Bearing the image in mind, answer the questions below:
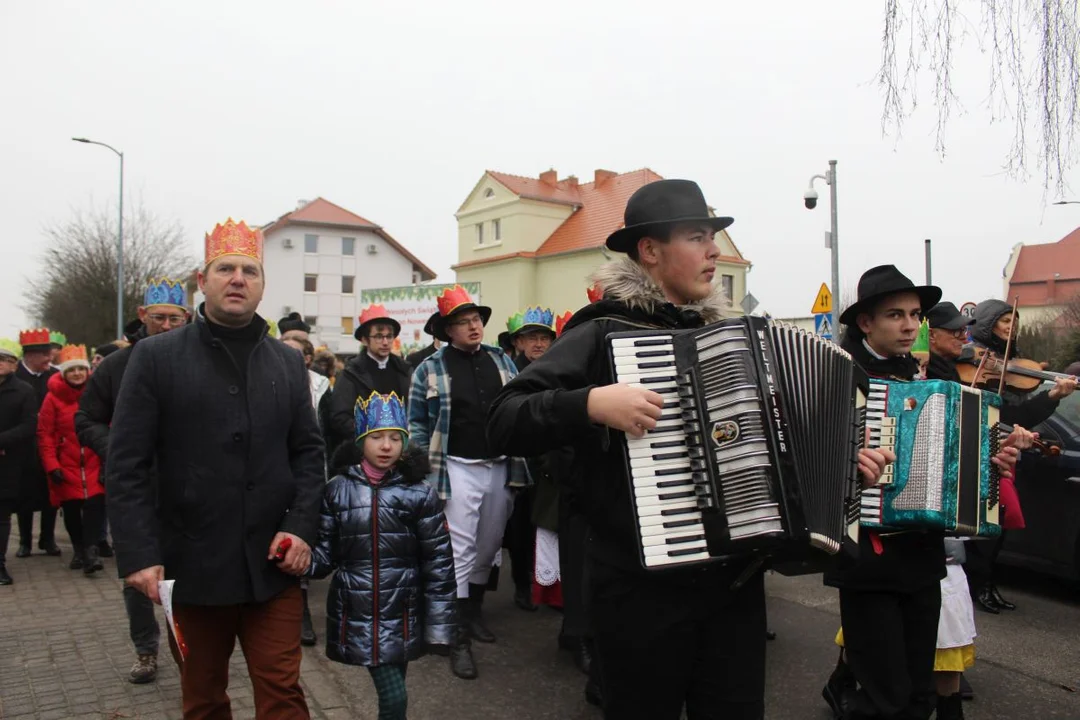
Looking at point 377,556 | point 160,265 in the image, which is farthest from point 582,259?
point 377,556

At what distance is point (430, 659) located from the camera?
5305 millimetres

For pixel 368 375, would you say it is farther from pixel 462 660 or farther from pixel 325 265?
pixel 325 265

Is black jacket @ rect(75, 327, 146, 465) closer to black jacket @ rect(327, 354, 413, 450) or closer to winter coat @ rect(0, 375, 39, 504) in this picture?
black jacket @ rect(327, 354, 413, 450)

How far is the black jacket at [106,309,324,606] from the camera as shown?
308cm

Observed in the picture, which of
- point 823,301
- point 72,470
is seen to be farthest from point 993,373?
point 823,301

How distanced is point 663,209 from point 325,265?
60491 mm

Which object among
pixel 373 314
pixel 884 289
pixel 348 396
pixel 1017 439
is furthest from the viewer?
pixel 373 314

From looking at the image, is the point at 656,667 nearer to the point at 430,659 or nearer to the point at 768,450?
the point at 768,450

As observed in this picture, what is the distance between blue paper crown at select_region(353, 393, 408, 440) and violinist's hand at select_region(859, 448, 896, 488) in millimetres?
2213

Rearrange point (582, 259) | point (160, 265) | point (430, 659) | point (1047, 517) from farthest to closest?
point (582, 259), point (160, 265), point (1047, 517), point (430, 659)

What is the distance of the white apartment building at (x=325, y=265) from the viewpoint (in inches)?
2327

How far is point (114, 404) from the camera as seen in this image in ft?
15.8

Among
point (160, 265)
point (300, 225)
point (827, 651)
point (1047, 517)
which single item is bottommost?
point (827, 651)

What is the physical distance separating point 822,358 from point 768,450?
1.59 feet
